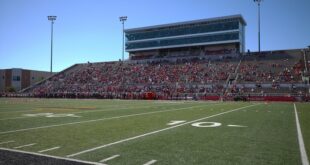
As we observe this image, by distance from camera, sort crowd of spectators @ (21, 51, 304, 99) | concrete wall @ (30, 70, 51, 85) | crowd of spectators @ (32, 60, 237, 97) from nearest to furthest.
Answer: crowd of spectators @ (21, 51, 304, 99) < crowd of spectators @ (32, 60, 237, 97) < concrete wall @ (30, 70, 51, 85)

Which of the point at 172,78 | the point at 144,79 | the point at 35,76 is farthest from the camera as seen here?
the point at 35,76

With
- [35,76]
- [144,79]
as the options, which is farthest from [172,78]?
[35,76]

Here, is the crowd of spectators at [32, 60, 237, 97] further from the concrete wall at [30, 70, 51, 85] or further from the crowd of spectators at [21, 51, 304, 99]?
the concrete wall at [30, 70, 51, 85]

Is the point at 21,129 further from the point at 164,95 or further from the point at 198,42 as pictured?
the point at 198,42

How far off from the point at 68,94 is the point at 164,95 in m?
18.1

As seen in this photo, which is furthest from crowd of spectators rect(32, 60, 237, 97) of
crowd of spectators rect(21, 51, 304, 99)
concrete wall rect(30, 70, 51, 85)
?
concrete wall rect(30, 70, 51, 85)

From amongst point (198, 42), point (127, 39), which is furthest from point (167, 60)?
point (127, 39)

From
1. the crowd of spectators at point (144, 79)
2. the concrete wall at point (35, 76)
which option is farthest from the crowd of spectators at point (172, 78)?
the concrete wall at point (35, 76)

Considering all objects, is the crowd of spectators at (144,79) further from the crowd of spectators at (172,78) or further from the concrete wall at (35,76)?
the concrete wall at (35,76)

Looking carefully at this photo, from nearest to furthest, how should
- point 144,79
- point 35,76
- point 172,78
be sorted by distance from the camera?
1. point 172,78
2. point 144,79
3. point 35,76

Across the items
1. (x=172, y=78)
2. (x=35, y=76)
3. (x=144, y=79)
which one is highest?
(x=35, y=76)

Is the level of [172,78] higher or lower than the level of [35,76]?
lower

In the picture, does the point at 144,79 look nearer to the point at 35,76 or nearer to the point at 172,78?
the point at 172,78

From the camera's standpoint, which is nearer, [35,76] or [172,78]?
[172,78]
